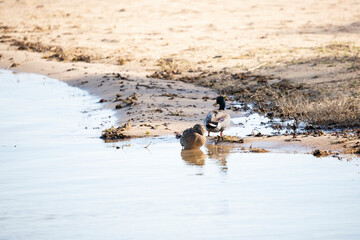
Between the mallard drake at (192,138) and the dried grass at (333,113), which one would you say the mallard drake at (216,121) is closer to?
the mallard drake at (192,138)

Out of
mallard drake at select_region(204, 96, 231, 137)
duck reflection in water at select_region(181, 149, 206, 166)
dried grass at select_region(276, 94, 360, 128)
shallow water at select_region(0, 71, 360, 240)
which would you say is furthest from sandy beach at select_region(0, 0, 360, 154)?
shallow water at select_region(0, 71, 360, 240)

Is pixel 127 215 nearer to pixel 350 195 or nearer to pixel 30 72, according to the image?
pixel 350 195

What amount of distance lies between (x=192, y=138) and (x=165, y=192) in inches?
89.6

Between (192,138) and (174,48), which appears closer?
(192,138)

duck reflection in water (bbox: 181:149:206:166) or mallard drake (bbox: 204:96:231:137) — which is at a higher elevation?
mallard drake (bbox: 204:96:231:137)

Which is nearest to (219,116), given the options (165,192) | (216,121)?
(216,121)

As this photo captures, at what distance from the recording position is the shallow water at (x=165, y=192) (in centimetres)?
532

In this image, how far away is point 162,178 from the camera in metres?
7.01

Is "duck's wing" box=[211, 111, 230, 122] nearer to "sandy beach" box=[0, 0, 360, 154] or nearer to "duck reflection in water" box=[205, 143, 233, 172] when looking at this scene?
"duck reflection in water" box=[205, 143, 233, 172]

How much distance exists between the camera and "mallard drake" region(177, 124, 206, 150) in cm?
860

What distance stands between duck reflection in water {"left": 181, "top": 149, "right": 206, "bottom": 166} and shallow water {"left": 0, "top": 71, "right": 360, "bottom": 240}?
2 cm

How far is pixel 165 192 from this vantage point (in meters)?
6.41

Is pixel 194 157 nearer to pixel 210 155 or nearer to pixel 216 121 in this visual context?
pixel 210 155

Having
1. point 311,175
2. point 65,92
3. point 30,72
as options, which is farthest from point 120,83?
point 311,175
